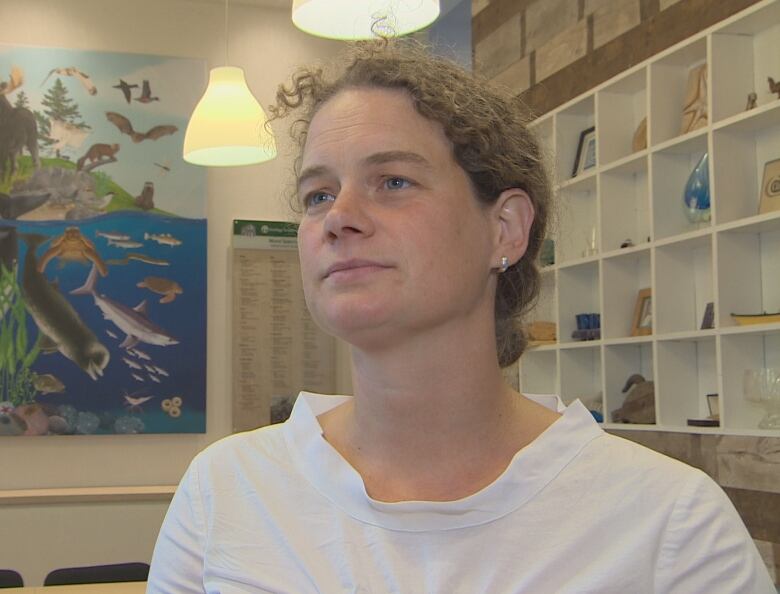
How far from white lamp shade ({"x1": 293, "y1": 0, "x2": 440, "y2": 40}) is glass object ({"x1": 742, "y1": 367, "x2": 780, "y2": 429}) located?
1599mm

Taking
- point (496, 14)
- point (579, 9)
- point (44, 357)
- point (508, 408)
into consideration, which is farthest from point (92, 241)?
point (508, 408)

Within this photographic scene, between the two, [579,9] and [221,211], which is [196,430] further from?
[579,9]

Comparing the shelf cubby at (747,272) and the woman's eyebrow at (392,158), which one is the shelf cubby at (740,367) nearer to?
the shelf cubby at (747,272)

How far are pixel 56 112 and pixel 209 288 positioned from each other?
52.2 inches

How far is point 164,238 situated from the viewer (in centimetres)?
611

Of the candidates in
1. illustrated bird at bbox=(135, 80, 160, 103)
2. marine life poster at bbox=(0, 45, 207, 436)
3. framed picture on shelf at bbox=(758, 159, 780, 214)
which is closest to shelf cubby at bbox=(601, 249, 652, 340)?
framed picture on shelf at bbox=(758, 159, 780, 214)

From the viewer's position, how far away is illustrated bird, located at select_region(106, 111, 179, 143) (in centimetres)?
609

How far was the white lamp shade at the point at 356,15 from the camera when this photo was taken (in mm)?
2961

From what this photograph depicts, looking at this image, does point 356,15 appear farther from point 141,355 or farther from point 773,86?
point 141,355

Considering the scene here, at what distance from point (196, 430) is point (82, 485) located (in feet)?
2.28

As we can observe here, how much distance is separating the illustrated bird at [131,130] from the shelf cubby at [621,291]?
295 centimetres

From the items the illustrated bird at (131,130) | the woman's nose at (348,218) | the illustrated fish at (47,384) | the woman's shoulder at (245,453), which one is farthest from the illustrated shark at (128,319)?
the woman's nose at (348,218)

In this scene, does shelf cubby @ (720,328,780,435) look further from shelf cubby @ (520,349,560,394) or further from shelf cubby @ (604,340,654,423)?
shelf cubby @ (520,349,560,394)

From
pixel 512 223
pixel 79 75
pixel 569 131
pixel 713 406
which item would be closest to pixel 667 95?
pixel 569 131
